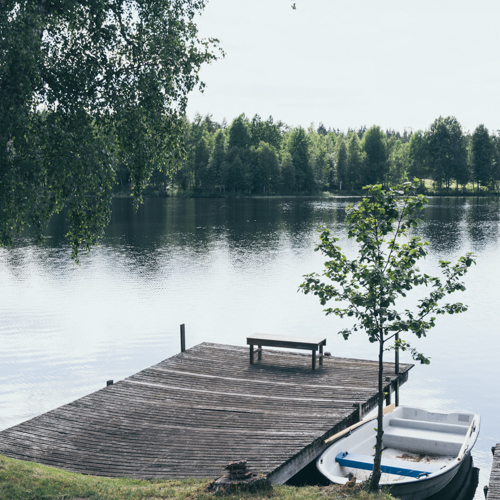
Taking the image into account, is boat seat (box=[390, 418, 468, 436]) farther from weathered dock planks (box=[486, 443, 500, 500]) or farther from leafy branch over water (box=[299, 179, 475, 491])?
leafy branch over water (box=[299, 179, 475, 491])

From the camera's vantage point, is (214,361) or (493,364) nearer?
(214,361)

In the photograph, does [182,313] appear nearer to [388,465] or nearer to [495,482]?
[388,465]

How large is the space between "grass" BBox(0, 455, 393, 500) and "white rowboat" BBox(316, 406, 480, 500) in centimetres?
120

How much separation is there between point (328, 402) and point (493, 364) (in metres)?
11.7

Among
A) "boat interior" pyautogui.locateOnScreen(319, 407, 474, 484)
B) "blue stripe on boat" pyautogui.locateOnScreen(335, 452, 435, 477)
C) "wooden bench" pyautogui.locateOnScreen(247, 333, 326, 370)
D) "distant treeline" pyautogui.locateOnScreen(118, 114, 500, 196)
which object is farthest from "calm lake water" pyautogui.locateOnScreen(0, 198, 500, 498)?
"distant treeline" pyautogui.locateOnScreen(118, 114, 500, 196)

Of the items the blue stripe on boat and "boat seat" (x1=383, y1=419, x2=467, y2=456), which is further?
"boat seat" (x1=383, y1=419, x2=467, y2=456)

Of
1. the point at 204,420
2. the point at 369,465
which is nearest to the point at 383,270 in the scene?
the point at 369,465

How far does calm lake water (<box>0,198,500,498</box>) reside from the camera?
69.4 ft

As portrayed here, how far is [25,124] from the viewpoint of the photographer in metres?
10.4

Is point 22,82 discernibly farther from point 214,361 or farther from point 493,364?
point 493,364

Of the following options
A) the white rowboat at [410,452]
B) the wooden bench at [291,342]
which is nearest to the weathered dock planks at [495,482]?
the white rowboat at [410,452]

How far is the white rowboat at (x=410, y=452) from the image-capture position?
11.9m

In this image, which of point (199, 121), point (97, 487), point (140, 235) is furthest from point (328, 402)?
point (199, 121)

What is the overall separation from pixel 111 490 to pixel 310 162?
12707 centimetres
